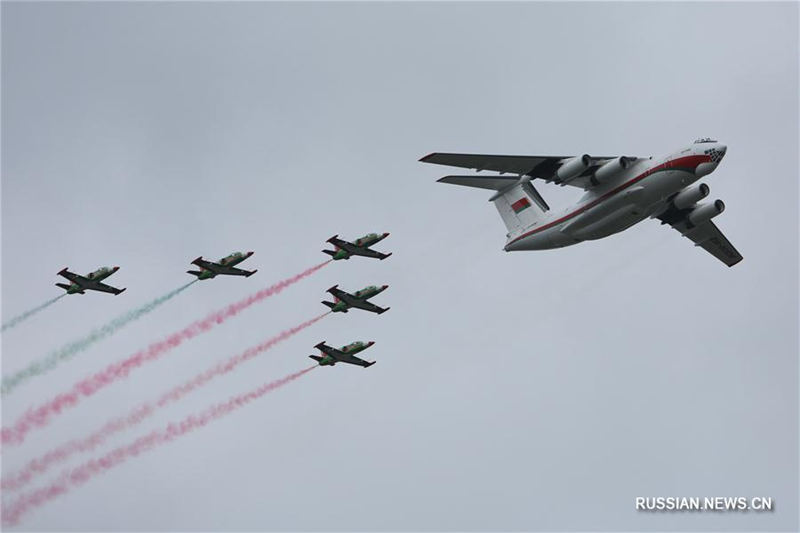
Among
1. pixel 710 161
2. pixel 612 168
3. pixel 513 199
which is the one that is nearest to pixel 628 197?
pixel 612 168

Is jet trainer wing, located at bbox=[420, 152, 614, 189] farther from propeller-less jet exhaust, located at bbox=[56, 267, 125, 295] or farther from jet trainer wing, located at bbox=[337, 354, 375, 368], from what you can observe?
propeller-less jet exhaust, located at bbox=[56, 267, 125, 295]

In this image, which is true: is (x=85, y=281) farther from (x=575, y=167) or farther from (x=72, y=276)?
(x=575, y=167)

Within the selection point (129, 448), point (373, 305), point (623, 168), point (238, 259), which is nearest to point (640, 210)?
point (623, 168)

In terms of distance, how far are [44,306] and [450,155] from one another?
1434 cm

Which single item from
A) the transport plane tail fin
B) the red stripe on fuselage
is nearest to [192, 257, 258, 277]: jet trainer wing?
the transport plane tail fin

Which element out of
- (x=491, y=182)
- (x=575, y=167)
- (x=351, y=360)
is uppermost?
(x=491, y=182)

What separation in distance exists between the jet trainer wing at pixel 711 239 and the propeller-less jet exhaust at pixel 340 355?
1171 centimetres

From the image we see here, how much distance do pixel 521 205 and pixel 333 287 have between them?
281 inches

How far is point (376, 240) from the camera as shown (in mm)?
43000

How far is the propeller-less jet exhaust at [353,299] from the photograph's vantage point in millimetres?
43750

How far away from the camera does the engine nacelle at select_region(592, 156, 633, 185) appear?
A: 40.0 meters

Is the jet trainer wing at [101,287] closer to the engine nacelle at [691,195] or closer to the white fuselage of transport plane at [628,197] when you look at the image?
the white fuselage of transport plane at [628,197]

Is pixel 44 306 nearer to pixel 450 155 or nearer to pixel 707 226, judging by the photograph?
pixel 450 155

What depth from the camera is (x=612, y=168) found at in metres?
40.1
